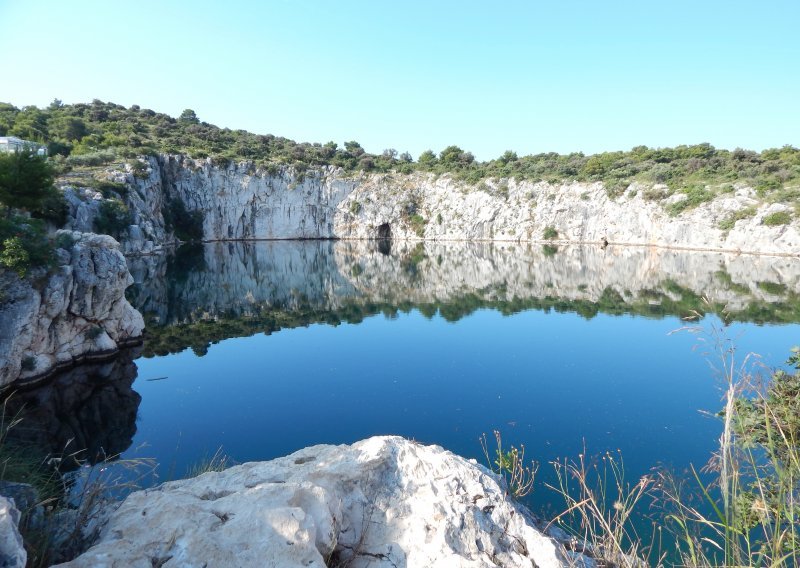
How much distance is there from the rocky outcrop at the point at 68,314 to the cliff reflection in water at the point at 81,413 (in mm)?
863

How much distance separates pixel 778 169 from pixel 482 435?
64.7m

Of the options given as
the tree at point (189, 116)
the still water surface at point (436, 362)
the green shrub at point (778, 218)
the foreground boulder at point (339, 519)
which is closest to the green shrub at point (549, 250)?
the still water surface at point (436, 362)

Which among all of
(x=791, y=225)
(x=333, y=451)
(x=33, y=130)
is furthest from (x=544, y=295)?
(x=33, y=130)

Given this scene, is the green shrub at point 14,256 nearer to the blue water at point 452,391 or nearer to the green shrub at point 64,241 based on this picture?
the green shrub at point 64,241

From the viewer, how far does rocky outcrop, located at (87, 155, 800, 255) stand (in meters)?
53.2

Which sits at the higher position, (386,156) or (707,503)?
(386,156)

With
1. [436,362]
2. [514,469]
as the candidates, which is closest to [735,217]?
[436,362]

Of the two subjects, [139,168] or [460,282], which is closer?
[460,282]

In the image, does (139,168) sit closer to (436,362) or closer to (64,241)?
(64,241)

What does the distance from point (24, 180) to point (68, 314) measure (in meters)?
7.32

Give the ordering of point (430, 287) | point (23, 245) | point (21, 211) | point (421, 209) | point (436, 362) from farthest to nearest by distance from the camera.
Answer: point (421, 209)
point (430, 287)
point (21, 211)
point (436, 362)
point (23, 245)

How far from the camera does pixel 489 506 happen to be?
17.7 ft

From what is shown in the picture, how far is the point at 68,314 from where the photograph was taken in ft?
59.9

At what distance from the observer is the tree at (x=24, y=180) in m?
19.8
